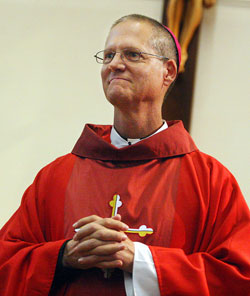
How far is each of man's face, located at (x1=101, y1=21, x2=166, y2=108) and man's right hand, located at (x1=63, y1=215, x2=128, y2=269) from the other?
29.5 inches

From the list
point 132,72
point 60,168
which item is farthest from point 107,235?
point 132,72

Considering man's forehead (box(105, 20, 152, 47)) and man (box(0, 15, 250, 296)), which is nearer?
man (box(0, 15, 250, 296))

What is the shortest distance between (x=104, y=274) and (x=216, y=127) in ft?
6.80

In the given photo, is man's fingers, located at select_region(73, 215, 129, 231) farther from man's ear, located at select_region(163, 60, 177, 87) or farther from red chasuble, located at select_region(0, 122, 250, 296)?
man's ear, located at select_region(163, 60, 177, 87)

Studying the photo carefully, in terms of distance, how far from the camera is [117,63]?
3.00 meters

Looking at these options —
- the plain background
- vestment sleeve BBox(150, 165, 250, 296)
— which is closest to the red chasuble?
vestment sleeve BBox(150, 165, 250, 296)

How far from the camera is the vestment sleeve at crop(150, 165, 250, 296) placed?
2.48m

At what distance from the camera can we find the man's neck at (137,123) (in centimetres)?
312

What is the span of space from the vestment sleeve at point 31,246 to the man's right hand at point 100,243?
17cm

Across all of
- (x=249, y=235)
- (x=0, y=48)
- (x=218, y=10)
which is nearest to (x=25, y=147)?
(x=0, y=48)

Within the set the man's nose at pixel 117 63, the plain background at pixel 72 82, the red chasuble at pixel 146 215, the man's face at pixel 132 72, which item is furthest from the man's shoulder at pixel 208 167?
the plain background at pixel 72 82

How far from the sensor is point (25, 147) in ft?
14.6

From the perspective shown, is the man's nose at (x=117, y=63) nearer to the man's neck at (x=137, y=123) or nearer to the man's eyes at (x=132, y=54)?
the man's eyes at (x=132, y=54)

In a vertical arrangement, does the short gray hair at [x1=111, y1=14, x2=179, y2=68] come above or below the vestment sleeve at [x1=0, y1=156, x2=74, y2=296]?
above
